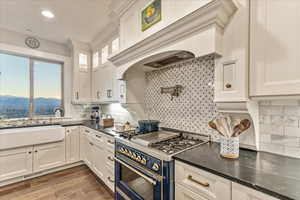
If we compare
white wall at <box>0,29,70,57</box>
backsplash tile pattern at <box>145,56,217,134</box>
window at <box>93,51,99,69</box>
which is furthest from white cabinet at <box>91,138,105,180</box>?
white wall at <box>0,29,70,57</box>

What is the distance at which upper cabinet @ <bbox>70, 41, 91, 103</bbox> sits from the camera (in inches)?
121

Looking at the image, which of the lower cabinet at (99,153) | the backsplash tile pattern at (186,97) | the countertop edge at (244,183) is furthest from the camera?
the lower cabinet at (99,153)

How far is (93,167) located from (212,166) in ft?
7.25


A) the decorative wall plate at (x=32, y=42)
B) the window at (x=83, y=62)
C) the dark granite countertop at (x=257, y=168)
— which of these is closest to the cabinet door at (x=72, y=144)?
the window at (x=83, y=62)

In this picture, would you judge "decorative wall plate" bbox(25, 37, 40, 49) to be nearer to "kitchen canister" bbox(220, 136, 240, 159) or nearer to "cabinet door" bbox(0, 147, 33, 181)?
"cabinet door" bbox(0, 147, 33, 181)

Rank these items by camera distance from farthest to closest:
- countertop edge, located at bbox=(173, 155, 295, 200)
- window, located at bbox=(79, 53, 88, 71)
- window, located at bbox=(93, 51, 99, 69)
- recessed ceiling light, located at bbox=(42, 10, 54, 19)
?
window, located at bbox=(79, 53, 88, 71), window, located at bbox=(93, 51, 99, 69), recessed ceiling light, located at bbox=(42, 10, 54, 19), countertop edge, located at bbox=(173, 155, 295, 200)

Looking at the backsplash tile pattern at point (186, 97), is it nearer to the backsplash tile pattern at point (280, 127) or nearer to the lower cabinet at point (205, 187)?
the backsplash tile pattern at point (280, 127)

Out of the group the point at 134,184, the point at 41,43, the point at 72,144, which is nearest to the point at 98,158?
the point at 72,144

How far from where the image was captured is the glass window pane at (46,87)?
305cm

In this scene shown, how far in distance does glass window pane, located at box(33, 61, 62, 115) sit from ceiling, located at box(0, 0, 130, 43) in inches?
26.3

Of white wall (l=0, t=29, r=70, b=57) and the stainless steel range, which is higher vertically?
white wall (l=0, t=29, r=70, b=57)

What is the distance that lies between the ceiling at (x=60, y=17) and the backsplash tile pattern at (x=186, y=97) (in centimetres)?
111

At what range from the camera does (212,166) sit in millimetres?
906

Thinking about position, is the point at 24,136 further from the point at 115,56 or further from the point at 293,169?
the point at 293,169
